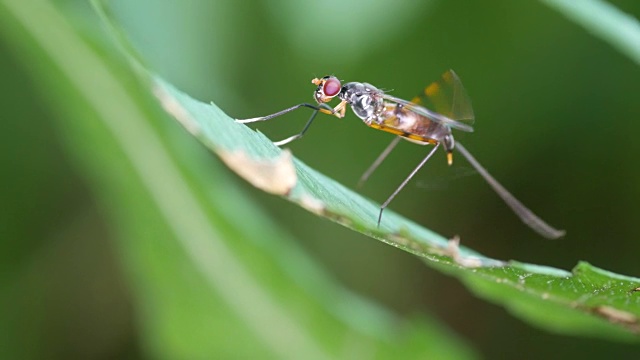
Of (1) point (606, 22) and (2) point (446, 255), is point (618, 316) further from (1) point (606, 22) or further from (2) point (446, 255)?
(1) point (606, 22)

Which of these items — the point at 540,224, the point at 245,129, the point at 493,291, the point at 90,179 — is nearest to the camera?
the point at 245,129

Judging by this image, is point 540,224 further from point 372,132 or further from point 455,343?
point 372,132

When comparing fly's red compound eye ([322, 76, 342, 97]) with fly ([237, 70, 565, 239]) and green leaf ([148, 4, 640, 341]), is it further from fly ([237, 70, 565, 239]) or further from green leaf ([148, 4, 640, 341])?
green leaf ([148, 4, 640, 341])

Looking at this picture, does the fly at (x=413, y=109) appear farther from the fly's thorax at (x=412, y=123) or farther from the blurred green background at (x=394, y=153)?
the blurred green background at (x=394, y=153)

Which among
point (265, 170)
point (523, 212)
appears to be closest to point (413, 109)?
point (523, 212)

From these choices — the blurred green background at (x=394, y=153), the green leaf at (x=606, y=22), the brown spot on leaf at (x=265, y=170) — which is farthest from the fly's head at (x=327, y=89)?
the brown spot on leaf at (x=265, y=170)

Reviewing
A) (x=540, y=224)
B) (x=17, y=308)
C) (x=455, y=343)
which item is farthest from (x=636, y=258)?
(x=17, y=308)

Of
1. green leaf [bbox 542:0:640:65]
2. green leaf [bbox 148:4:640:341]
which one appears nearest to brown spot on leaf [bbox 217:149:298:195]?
green leaf [bbox 148:4:640:341]
